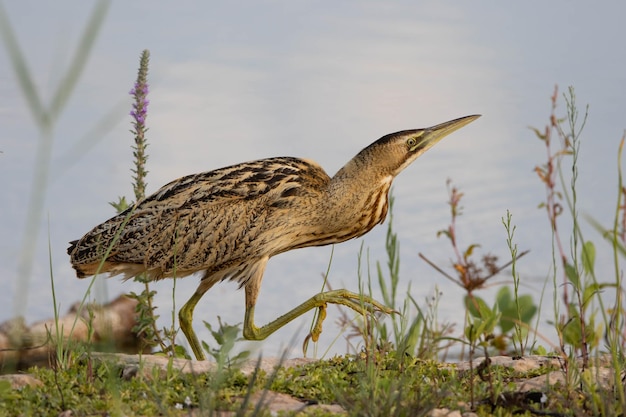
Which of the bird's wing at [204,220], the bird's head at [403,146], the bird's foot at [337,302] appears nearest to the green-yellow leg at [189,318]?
the bird's wing at [204,220]

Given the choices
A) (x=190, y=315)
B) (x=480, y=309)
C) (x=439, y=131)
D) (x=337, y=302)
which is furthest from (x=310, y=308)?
(x=439, y=131)

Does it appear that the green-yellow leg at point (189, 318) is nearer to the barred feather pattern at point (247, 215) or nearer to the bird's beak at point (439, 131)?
the barred feather pattern at point (247, 215)

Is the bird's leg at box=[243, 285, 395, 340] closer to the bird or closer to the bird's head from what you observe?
the bird

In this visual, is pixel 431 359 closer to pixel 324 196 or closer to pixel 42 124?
pixel 324 196

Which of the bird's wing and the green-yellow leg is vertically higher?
the bird's wing

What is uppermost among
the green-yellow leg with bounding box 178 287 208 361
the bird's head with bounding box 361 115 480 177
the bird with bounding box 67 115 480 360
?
the bird's head with bounding box 361 115 480 177

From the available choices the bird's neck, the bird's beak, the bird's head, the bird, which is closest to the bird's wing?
the bird

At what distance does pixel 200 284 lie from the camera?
680cm

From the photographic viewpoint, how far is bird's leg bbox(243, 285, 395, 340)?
5934 mm

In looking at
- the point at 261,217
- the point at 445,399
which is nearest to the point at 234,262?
the point at 261,217

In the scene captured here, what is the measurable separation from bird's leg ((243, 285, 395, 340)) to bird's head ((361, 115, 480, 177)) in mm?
1218

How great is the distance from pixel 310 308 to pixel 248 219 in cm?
79

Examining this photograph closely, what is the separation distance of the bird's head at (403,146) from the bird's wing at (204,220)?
55 cm

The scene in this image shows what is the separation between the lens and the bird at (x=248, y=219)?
21.1 ft
